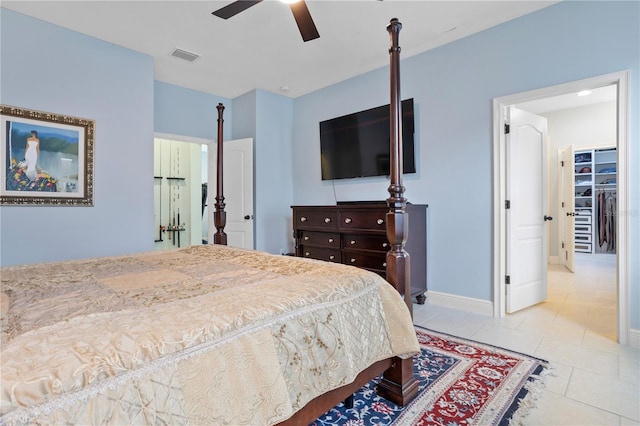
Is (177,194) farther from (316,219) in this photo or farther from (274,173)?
(316,219)

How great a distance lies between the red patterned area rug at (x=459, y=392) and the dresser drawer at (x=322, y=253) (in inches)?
56.7

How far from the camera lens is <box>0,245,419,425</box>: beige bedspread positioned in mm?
669

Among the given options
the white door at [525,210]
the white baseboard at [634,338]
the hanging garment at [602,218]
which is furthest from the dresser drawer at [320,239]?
the hanging garment at [602,218]

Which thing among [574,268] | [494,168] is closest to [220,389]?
[494,168]

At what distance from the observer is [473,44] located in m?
3.17

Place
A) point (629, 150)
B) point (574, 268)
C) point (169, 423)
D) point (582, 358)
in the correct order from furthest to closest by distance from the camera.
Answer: point (574, 268)
point (629, 150)
point (582, 358)
point (169, 423)

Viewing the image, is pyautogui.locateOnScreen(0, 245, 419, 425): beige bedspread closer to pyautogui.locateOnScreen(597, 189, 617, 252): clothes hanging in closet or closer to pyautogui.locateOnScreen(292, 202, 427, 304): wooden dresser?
pyautogui.locateOnScreen(292, 202, 427, 304): wooden dresser

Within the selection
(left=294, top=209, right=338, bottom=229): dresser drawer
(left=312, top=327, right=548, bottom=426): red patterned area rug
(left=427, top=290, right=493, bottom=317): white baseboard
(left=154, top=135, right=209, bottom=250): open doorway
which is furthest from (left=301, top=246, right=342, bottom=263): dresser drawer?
(left=154, top=135, right=209, bottom=250): open doorway

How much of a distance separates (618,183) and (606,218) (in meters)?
4.88

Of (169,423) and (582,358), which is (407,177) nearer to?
(582,358)

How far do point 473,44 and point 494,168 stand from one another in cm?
127

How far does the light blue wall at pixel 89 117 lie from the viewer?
9.23 feet

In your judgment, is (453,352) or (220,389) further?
(453,352)

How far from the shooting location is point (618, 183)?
2.40 m
